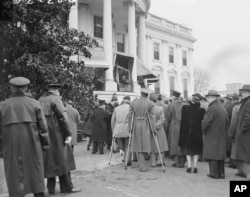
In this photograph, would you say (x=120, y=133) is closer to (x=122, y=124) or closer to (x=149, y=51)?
(x=122, y=124)

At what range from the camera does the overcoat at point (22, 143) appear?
16.8 feet

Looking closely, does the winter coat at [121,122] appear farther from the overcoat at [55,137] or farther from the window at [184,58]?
the window at [184,58]

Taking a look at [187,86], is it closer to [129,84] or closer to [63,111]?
[129,84]

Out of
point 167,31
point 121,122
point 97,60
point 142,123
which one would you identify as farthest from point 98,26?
point 142,123

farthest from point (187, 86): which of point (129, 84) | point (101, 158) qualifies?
point (101, 158)

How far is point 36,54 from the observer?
8.55 m

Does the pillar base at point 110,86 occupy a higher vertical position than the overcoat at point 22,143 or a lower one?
higher

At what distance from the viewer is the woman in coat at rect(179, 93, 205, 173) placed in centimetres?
853

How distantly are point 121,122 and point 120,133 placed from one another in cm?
37

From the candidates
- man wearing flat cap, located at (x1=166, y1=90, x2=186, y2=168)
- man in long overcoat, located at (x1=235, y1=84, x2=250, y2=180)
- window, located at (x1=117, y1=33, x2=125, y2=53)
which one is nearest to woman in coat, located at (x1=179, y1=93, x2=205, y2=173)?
man wearing flat cap, located at (x1=166, y1=90, x2=186, y2=168)

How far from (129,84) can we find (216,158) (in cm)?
1772

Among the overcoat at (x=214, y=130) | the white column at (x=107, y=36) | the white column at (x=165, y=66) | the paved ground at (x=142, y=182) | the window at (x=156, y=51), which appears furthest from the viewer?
the white column at (x=165, y=66)

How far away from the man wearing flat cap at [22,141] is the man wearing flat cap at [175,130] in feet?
16.2

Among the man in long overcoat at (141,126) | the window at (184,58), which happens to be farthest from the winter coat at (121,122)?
the window at (184,58)
